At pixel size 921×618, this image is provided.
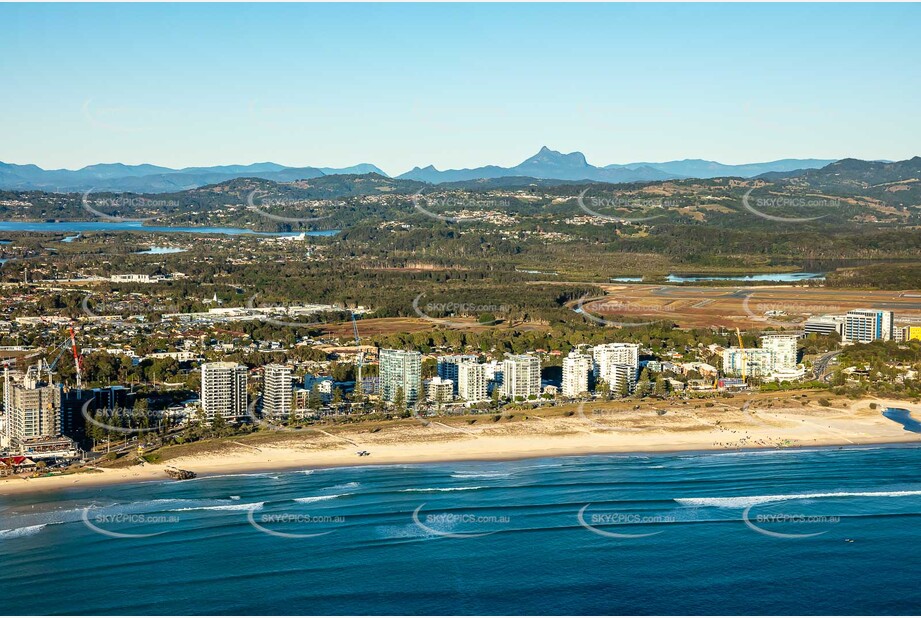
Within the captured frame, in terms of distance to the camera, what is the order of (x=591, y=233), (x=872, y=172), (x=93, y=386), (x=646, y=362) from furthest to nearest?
(x=872, y=172) → (x=591, y=233) → (x=646, y=362) → (x=93, y=386)

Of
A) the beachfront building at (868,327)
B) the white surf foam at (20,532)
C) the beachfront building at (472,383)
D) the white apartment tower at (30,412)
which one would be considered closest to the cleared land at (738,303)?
the beachfront building at (868,327)

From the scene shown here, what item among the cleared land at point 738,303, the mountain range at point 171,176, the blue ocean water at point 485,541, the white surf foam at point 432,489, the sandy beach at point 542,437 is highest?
the mountain range at point 171,176

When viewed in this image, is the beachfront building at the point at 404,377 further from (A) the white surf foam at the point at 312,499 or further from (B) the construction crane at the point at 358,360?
(A) the white surf foam at the point at 312,499

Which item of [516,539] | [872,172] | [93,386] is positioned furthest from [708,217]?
[516,539]

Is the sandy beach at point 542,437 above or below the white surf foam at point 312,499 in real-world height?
above

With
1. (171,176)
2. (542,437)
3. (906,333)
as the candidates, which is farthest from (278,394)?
(171,176)

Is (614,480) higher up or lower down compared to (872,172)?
lower down

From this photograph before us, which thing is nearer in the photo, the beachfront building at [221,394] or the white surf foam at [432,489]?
the white surf foam at [432,489]

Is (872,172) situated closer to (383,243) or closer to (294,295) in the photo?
(383,243)
